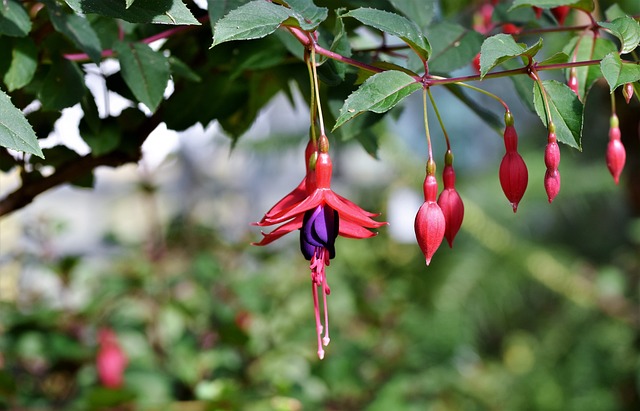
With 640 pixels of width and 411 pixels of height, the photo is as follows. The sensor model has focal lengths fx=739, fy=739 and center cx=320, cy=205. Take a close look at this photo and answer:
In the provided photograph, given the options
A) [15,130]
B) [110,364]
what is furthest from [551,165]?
[110,364]

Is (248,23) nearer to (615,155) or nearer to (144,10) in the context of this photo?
(144,10)

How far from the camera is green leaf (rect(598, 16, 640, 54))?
0.30 metres

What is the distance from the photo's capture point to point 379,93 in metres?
0.29

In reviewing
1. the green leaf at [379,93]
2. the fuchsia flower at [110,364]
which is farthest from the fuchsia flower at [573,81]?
the fuchsia flower at [110,364]

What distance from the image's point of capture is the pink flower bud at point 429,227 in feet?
1.02

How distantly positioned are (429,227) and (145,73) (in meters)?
0.16

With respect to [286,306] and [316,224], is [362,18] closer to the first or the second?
[316,224]

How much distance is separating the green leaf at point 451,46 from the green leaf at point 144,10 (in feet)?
0.47

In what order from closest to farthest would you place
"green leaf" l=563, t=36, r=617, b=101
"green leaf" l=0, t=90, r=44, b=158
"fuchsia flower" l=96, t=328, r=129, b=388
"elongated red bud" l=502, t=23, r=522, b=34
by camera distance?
"green leaf" l=0, t=90, r=44, b=158 → "green leaf" l=563, t=36, r=617, b=101 → "elongated red bud" l=502, t=23, r=522, b=34 → "fuchsia flower" l=96, t=328, r=129, b=388

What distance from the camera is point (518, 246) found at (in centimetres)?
175

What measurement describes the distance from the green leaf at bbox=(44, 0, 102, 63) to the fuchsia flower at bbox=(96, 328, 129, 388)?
1.50ft

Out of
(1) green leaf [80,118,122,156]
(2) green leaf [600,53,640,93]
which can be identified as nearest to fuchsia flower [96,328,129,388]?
(1) green leaf [80,118,122,156]

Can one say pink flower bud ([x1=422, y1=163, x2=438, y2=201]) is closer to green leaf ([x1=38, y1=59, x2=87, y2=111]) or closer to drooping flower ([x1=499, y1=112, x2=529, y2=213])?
drooping flower ([x1=499, y1=112, x2=529, y2=213])

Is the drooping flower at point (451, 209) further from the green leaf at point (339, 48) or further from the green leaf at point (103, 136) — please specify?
the green leaf at point (103, 136)
